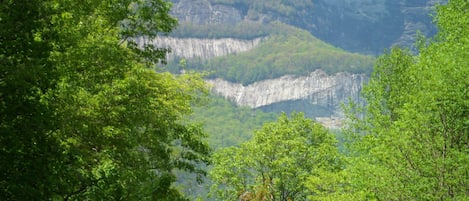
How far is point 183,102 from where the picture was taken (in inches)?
856

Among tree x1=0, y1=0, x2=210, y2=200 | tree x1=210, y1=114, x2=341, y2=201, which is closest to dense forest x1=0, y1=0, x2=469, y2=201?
tree x1=0, y1=0, x2=210, y2=200

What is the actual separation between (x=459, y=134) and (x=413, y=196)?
2.93 metres

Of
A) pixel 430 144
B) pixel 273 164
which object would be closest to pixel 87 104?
pixel 430 144

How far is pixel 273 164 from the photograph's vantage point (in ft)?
118

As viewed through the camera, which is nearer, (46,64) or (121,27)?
(46,64)

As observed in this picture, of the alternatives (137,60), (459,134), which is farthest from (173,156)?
(459,134)

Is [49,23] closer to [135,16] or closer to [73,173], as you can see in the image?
[73,173]

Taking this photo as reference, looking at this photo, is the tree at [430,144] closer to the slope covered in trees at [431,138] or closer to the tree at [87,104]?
the slope covered in trees at [431,138]

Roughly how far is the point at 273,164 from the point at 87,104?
2286 centimetres

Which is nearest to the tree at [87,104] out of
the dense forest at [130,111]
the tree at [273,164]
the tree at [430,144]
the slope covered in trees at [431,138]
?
the dense forest at [130,111]

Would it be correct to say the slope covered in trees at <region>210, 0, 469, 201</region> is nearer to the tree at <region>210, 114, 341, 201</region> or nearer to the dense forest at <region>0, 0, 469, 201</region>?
the dense forest at <region>0, 0, 469, 201</region>

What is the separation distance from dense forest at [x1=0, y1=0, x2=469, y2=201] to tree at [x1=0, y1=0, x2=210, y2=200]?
37mm

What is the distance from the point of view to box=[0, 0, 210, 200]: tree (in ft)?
31.0

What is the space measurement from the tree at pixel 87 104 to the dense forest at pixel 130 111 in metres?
0.04
